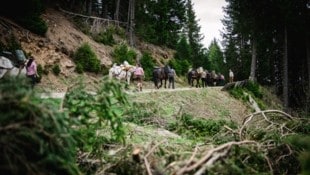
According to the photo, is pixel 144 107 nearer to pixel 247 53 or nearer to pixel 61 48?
pixel 61 48

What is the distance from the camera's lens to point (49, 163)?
5066 millimetres

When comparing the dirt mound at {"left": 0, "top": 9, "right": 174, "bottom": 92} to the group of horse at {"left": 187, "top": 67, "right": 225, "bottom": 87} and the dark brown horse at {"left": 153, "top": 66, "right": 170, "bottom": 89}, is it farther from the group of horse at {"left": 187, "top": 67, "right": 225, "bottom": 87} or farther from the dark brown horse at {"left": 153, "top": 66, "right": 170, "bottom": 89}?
the group of horse at {"left": 187, "top": 67, "right": 225, "bottom": 87}

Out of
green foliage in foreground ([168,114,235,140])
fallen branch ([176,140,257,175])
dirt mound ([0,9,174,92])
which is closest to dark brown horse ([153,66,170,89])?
dirt mound ([0,9,174,92])

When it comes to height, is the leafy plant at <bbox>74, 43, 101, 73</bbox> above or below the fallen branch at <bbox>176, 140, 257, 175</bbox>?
above

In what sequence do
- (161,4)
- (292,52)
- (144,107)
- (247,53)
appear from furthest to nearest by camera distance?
(247,53) < (161,4) < (292,52) < (144,107)

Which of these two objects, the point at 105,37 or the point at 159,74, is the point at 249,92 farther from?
the point at 105,37

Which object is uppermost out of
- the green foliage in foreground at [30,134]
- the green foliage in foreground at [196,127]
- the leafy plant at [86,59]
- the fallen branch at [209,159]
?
the leafy plant at [86,59]

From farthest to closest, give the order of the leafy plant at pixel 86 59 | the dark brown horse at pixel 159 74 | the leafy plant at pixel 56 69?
1. the leafy plant at pixel 86 59
2. the dark brown horse at pixel 159 74
3. the leafy plant at pixel 56 69

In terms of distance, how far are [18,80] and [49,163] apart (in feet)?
3.62

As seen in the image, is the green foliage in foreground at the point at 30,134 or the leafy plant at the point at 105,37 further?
the leafy plant at the point at 105,37

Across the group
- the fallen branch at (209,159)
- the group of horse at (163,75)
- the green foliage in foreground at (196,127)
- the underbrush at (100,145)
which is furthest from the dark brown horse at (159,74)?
the fallen branch at (209,159)

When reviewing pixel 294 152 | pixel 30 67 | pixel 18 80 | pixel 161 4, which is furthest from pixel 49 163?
pixel 161 4

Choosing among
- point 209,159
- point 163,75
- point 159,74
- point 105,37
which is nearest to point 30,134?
point 209,159

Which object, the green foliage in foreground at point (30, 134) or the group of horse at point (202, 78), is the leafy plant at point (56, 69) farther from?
the green foliage in foreground at point (30, 134)
